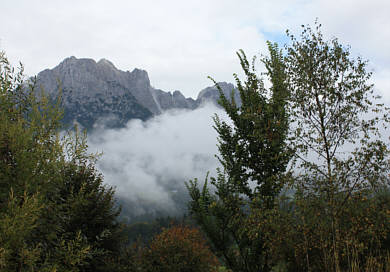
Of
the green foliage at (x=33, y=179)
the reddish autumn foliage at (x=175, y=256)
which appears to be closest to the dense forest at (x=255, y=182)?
the green foliage at (x=33, y=179)

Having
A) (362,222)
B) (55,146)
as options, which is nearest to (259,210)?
(362,222)

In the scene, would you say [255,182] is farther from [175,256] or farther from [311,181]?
[175,256]

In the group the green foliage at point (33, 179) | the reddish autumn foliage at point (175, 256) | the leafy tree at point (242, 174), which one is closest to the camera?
the green foliage at point (33, 179)

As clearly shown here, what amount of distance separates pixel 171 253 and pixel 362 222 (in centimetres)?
1301

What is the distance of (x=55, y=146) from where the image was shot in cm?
754

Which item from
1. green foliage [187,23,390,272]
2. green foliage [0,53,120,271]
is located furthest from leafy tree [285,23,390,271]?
green foliage [0,53,120,271]

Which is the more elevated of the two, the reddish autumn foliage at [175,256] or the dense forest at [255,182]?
the dense forest at [255,182]

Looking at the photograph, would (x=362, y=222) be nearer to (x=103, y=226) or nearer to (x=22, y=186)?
(x=22, y=186)

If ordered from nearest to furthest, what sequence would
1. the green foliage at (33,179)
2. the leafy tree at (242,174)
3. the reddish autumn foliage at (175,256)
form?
the green foliage at (33,179), the leafy tree at (242,174), the reddish autumn foliage at (175,256)

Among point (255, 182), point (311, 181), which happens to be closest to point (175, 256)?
point (255, 182)

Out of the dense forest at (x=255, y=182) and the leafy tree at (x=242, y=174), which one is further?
the leafy tree at (x=242, y=174)

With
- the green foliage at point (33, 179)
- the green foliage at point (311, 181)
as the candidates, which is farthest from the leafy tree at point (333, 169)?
the green foliage at point (33, 179)

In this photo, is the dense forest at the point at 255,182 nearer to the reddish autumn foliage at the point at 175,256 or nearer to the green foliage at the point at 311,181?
the green foliage at the point at 311,181

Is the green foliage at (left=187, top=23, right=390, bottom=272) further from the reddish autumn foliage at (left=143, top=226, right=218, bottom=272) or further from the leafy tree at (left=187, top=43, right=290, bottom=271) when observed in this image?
the reddish autumn foliage at (left=143, top=226, right=218, bottom=272)
